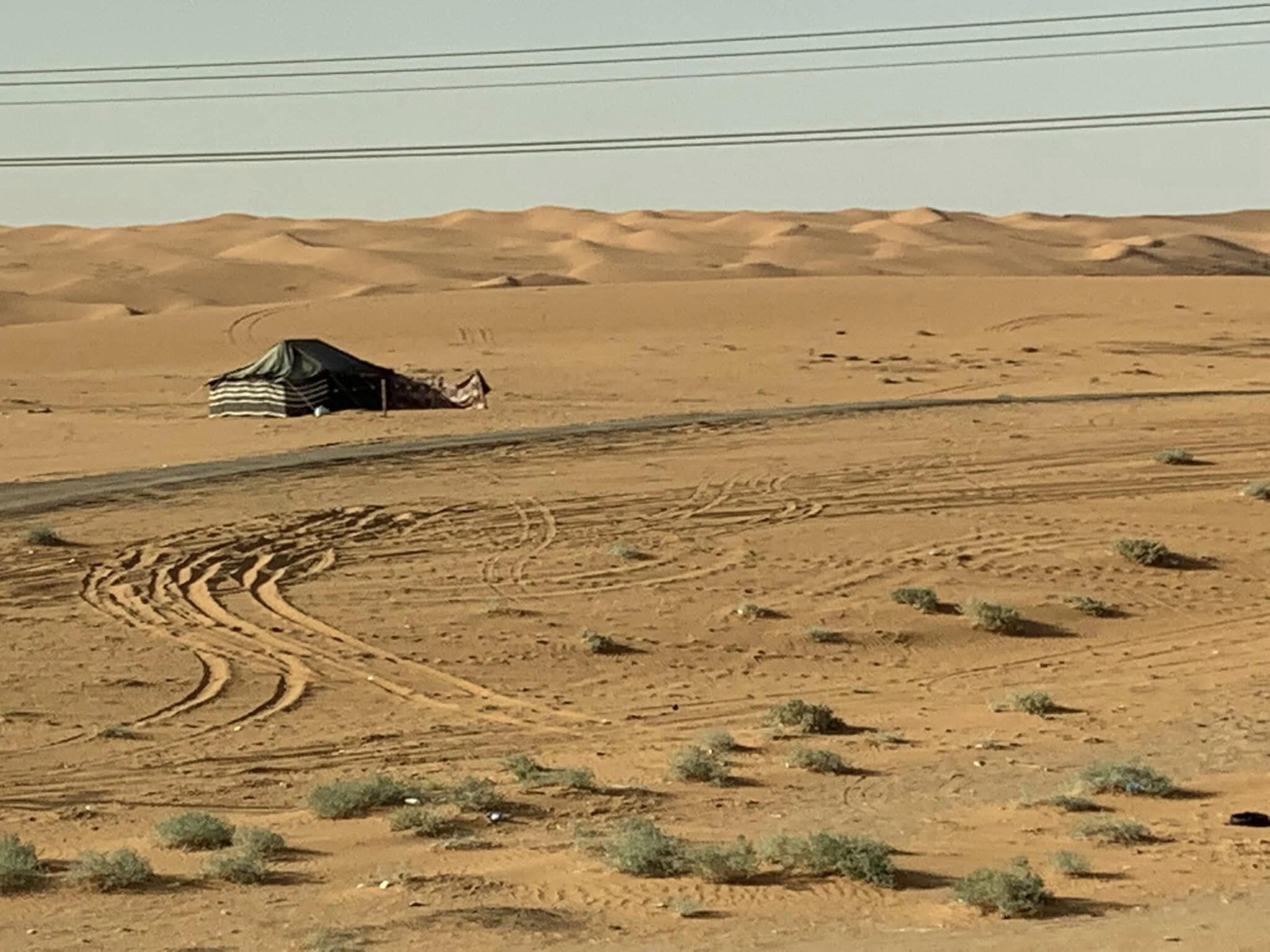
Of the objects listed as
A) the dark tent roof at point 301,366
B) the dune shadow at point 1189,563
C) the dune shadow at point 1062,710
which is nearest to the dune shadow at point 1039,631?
the dune shadow at point 1189,563

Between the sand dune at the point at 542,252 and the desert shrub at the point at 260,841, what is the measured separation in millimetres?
93930

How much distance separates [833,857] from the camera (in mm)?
11594

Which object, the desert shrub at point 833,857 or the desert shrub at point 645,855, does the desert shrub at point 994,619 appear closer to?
the desert shrub at point 833,857

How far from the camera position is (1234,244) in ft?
572

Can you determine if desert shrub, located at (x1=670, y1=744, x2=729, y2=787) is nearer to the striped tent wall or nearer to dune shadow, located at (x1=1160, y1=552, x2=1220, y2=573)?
dune shadow, located at (x1=1160, y1=552, x2=1220, y2=573)

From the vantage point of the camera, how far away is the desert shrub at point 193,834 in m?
12.8

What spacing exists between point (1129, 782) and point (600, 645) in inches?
341

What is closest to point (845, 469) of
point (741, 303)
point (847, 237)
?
point (741, 303)

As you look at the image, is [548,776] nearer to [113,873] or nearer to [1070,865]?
[113,873]

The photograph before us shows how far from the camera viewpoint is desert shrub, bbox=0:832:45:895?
38.2 ft

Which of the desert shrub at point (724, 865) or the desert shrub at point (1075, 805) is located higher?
the desert shrub at point (724, 865)

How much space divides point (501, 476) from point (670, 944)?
2247cm

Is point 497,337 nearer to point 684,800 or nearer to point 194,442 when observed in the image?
point 194,442

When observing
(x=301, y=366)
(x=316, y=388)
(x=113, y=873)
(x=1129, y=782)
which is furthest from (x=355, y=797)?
(x=301, y=366)
